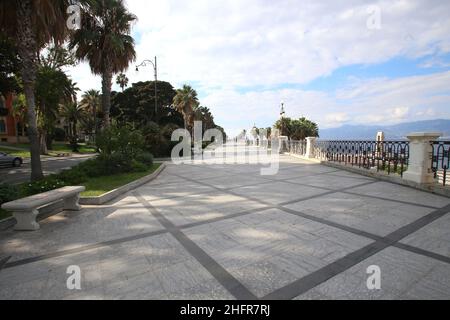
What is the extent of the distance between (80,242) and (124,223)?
1089 millimetres

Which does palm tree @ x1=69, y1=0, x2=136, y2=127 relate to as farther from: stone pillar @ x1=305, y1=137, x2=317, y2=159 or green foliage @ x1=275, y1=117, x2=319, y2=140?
green foliage @ x1=275, y1=117, x2=319, y2=140

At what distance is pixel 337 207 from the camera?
21.0ft

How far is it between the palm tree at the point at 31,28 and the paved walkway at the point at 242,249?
208 inches

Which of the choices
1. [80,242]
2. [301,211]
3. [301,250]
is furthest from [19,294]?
[301,211]

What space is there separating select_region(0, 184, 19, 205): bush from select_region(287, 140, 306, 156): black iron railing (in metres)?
16.9

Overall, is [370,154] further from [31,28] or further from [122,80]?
[122,80]

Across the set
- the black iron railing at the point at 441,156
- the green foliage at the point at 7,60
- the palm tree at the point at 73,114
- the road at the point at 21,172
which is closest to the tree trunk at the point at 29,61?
the road at the point at 21,172

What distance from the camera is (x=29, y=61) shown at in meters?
10.0

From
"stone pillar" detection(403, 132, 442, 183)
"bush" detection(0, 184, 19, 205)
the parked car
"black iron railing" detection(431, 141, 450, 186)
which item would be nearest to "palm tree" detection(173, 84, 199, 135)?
the parked car

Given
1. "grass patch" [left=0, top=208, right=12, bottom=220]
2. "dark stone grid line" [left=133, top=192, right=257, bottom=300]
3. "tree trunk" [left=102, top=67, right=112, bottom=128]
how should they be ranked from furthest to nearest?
1. "tree trunk" [left=102, top=67, right=112, bottom=128]
2. "grass patch" [left=0, top=208, right=12, bottom=220]
3. "dark stone grid line" [left=133, top=192, right=257, bottom=300]

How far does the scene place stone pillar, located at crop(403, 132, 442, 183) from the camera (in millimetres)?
7666

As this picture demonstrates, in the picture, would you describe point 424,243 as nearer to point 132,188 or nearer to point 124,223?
point 124,223

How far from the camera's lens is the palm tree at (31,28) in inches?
366
